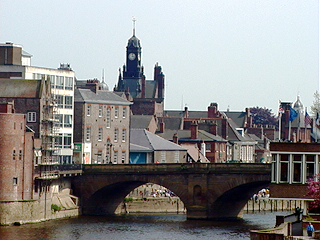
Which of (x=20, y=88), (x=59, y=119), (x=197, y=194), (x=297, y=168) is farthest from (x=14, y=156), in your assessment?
(x=297, y=168)

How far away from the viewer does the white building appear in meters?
120

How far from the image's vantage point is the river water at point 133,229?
3612 inches

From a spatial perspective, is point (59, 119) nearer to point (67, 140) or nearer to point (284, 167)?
point (67, 140)

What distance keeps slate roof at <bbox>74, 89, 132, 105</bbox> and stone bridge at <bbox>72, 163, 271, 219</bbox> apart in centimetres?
1591

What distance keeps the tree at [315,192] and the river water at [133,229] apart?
51.3ft

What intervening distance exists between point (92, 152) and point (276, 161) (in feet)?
177

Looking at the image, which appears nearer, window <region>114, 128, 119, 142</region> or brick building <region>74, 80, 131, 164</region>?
brick building <region>74, 80, 131, 164</region>

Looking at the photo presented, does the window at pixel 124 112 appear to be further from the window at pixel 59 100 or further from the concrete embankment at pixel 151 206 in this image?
the concrete embankment at pixel 151 206

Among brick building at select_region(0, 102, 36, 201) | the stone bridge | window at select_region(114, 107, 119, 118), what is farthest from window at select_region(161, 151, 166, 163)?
brick building at select_region(0, 102, 36, 201)

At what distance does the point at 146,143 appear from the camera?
140000mm

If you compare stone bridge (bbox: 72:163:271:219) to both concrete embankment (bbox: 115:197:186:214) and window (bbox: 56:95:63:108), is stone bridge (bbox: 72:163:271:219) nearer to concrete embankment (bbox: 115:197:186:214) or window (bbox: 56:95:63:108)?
concrete embankment (bbox: 115:197:186:214)

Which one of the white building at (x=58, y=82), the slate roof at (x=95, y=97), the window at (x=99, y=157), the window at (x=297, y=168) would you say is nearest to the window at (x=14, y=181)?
the white building at (x=58, y=82)

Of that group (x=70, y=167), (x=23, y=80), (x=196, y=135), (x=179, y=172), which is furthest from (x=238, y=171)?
(x=196, y=135)

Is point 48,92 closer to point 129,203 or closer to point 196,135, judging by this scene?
point 129,203
